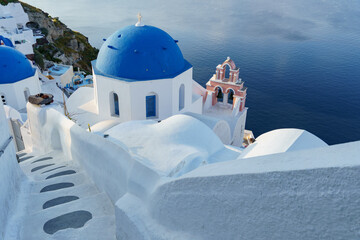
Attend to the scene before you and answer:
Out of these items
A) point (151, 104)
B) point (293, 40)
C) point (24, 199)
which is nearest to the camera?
point (24, 199)

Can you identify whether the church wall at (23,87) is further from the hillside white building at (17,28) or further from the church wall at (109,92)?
the hillside white building at (17,28)

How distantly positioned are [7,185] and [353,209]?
Answer: 6.27m

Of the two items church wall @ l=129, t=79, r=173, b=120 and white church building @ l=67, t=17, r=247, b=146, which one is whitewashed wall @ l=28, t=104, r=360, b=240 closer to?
church wall @ l=129, t=79, r=173, b=120

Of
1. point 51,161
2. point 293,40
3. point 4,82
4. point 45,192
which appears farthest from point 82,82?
point 293,40

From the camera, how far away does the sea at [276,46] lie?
33.3 metres

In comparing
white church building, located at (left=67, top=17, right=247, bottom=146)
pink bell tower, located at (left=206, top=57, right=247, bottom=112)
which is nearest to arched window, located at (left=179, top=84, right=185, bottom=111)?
white church building, located at (left=67, top=17, right=247, bottom=146)

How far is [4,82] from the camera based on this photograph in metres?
17.4

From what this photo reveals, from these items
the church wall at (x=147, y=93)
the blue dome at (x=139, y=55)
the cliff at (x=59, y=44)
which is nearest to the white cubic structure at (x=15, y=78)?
the blue dome at (x=139, y=55)

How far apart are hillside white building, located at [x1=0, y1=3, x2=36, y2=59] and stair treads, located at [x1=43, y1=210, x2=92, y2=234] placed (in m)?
28.5

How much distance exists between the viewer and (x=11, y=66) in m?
17.6

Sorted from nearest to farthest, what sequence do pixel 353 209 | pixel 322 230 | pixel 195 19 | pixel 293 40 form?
pixel 353 209
pixel 322 230
pixel 293 40
pixel 195 19

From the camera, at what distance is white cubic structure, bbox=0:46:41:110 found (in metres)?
17.4

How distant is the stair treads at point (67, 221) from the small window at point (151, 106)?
7487 mm

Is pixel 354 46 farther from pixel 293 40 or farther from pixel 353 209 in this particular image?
pixel 353 209
